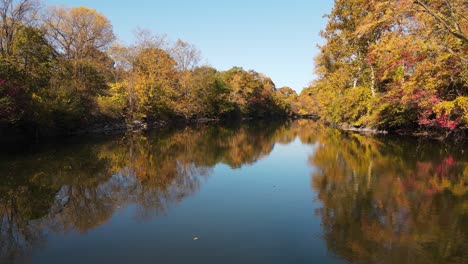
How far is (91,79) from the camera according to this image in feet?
109

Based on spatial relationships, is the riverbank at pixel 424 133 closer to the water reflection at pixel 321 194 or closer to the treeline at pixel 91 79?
the water reflection at pixel 321 194

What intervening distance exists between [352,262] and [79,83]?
29803mm

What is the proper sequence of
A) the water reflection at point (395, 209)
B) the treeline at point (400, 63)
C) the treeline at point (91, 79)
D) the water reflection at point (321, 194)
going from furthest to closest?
the treeline at point (91, 79)
the treeline at point (400, 63)
the water reflection at point (321, 194)
the water reflection at point (395, 209)

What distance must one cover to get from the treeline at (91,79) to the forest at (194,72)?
113mm

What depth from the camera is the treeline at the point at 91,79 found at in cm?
2323

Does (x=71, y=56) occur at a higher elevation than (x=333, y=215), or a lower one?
higher

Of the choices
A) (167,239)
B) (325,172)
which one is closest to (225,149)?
(325,172)


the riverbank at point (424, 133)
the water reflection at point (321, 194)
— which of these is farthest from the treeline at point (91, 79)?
the riverbank at point (424, 133)

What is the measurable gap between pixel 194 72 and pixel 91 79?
26.5 metres

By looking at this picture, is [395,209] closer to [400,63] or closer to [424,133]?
[400,63]

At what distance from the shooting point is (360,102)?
32750 mm

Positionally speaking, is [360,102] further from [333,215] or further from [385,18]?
[333,215]

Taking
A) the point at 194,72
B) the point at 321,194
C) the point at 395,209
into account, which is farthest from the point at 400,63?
the point at 194,72

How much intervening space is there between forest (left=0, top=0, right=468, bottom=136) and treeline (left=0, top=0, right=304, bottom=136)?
0.11 metres
